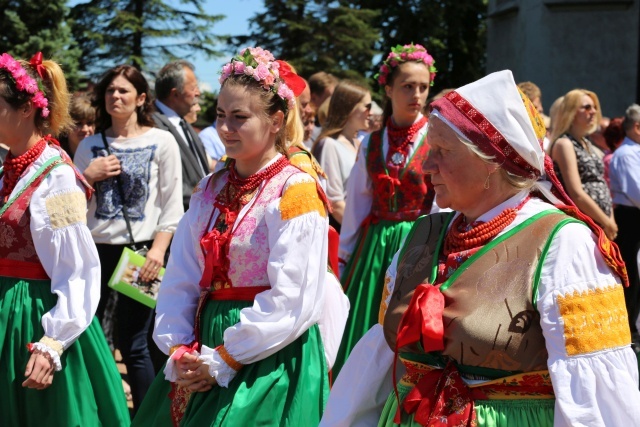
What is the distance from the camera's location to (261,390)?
11.0 feet

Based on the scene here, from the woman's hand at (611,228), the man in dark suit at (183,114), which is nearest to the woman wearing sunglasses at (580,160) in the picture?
the woman's hand at (611,228)

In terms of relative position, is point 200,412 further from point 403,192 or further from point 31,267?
point 403,192

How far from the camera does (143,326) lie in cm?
532

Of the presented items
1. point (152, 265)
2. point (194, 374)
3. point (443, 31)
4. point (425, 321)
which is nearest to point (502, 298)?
point (425, 321)

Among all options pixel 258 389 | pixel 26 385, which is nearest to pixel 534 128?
pixel 258 389

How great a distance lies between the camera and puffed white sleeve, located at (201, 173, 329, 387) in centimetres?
331

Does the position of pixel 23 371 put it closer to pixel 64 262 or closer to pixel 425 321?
pixel 64 262

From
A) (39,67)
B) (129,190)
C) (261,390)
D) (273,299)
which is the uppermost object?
(39,67)

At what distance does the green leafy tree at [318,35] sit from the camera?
26688 millimetres

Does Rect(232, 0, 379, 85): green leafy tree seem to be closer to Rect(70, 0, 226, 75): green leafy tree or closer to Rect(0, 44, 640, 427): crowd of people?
Rect(70, 0, 226, 75): green leafy tree

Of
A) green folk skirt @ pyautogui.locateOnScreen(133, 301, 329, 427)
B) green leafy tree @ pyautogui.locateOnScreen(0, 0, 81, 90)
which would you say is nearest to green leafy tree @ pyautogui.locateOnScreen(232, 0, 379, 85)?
green leafy tree @ pyautogui.locateOnScreen(0, 0, 81, 90)

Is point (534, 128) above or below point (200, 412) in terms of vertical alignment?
above

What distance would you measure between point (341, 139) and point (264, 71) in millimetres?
3704

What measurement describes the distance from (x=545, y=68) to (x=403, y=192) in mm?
10715
